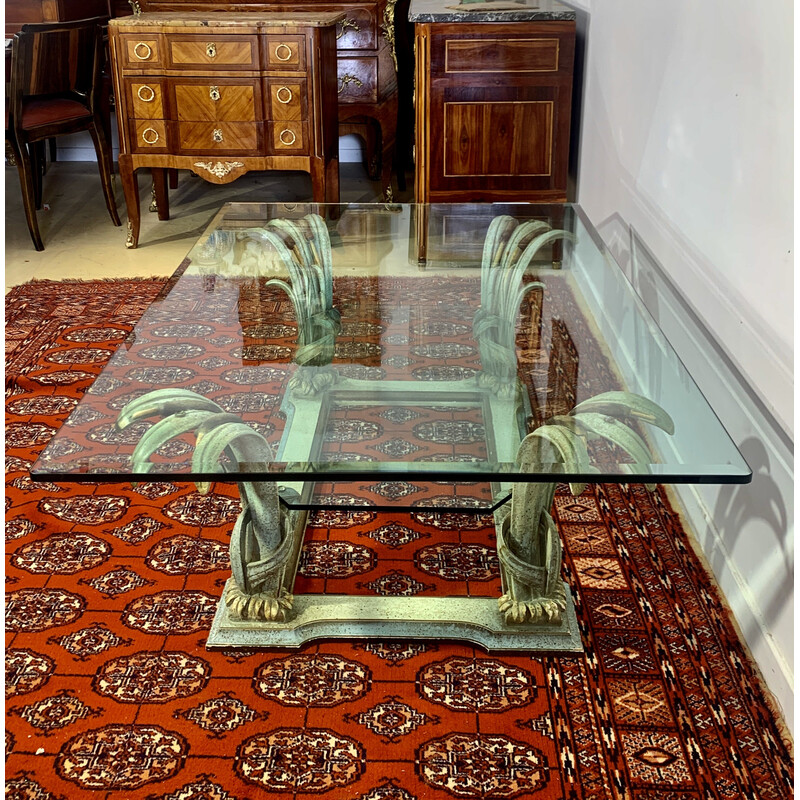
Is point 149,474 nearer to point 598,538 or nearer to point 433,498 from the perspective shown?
point 433,498

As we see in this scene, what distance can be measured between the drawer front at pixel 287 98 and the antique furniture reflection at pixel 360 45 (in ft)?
2.42

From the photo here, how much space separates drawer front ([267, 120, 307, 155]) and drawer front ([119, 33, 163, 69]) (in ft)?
1.54

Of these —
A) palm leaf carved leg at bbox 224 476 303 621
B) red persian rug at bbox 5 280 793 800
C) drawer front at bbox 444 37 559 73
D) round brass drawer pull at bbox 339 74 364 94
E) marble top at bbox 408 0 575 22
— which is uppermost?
marble top at bbox 408 0 575 22

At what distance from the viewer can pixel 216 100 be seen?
11.1 ft

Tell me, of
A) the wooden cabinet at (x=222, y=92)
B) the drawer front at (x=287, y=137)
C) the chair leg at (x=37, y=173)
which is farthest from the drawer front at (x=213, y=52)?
the chair leg at (x=37, y=173)

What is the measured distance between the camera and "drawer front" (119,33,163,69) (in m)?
3.33

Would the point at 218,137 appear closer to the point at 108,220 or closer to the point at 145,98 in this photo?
the point at 145,98

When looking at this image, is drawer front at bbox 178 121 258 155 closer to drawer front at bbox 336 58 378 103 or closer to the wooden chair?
the wooden chair

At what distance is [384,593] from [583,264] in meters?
0.88

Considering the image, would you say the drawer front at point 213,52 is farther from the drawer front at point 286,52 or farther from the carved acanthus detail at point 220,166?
the carved acanthus detail at point 220,166

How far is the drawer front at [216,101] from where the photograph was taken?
11.0 feet

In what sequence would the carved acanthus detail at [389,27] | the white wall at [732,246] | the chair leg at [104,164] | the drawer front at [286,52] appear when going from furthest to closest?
the carved acanthus detail at [389,27] < the chair leg at [104,164] < the drawer front at [286,52] < the white wall at [732,246]

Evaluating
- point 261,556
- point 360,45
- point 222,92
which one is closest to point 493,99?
point 222,92

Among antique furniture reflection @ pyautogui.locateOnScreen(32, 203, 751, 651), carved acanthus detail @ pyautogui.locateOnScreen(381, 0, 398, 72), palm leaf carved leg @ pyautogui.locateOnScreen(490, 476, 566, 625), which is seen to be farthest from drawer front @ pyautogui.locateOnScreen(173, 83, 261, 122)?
palm leaf carved leg @ pyautogui.locateOnScreen(490, 476, 566, 625)
